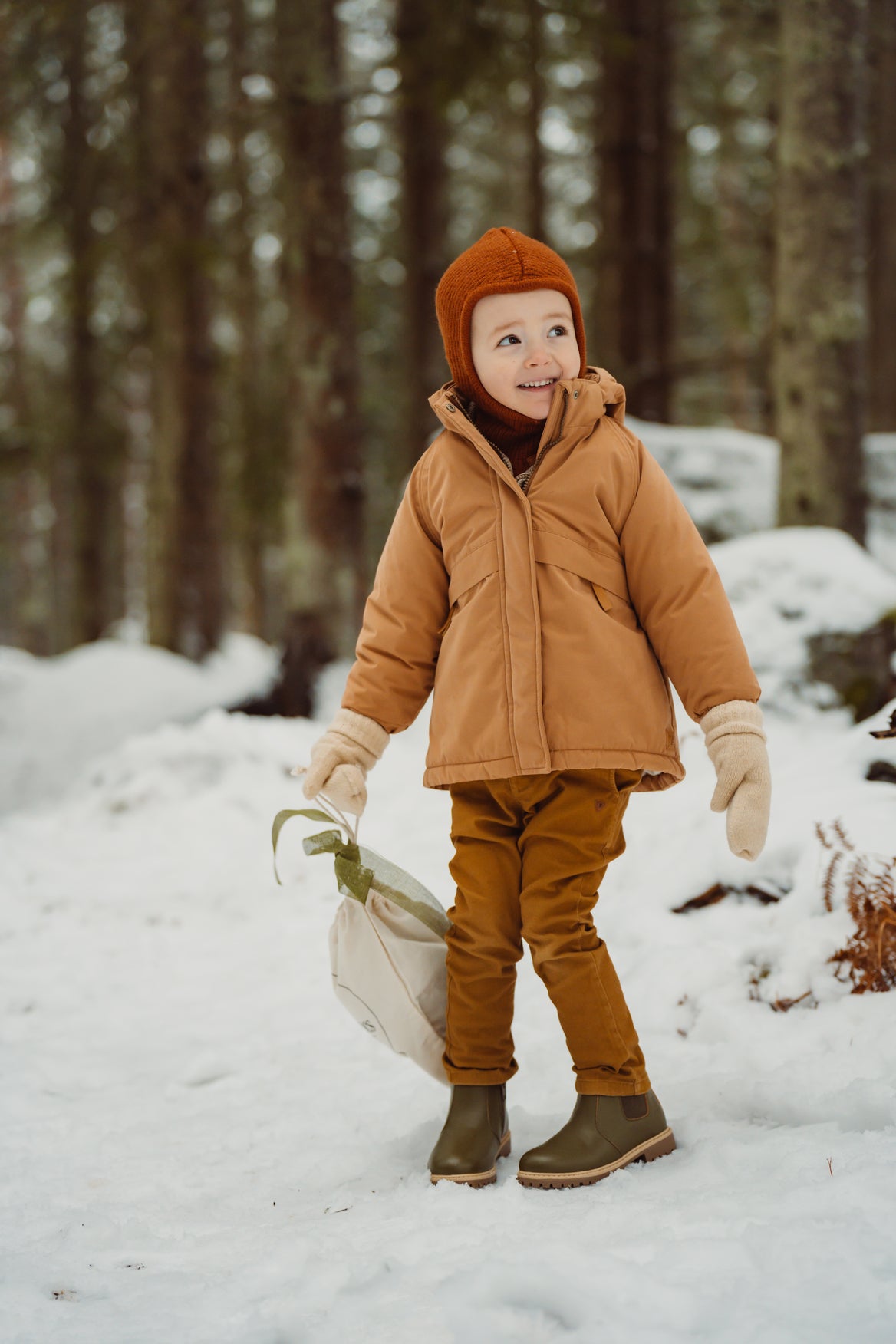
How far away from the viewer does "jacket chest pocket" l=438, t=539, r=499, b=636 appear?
2293 mm

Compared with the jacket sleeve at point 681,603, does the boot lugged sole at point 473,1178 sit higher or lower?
lower

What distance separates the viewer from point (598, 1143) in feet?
7.14

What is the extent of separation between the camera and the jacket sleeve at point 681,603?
7.30 ft

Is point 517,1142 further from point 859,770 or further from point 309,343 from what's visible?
point 309,343

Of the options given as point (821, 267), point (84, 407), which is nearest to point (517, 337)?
point (821, 267)

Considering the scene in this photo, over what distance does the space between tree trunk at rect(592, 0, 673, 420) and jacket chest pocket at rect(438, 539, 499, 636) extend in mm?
6578

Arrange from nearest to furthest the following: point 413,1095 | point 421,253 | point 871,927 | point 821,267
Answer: point 871,927 < point 413,1095 < point 821,267 < point 421,253

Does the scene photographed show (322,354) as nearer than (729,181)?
Yes

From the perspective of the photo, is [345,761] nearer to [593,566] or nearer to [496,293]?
[593,566]

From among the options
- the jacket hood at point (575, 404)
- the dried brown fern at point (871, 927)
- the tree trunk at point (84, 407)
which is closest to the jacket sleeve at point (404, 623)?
the jacket hood at point (575, 404)

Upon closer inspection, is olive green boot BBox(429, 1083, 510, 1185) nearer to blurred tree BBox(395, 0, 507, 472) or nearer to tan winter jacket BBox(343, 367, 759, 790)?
tan winter jacket BBox(343, 367, 759, 790)

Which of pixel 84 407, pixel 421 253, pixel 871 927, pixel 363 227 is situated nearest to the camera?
pixel 871 927

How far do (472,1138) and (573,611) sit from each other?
1158mm

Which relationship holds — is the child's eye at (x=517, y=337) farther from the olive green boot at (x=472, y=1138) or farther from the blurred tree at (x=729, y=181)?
the blurred tree at (x=729, y=181)
